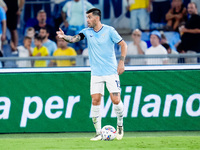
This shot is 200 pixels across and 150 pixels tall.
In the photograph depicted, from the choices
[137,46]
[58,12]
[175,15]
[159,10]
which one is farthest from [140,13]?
[58,12]

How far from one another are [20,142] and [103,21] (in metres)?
7.70

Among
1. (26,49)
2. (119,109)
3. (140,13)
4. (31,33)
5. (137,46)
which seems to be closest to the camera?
(119,109)

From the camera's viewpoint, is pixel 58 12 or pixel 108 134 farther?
pixel 58 12

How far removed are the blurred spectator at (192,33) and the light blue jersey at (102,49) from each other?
17.2 ft

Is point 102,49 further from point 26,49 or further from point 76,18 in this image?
point 76,18

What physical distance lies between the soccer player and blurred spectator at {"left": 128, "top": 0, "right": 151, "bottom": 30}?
6.22 meters

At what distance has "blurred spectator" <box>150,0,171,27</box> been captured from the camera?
1545 cm

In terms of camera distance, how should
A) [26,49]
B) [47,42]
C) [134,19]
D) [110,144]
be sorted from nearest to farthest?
[110,144]
[47,42]
[26,49]
[134,19]

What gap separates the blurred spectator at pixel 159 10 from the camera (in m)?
15.5

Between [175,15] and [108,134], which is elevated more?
[175,15]

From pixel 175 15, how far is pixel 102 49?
637cm

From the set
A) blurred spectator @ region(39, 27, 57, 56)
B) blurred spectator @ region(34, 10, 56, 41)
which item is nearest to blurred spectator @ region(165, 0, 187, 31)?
blurred spectator @ region(34, 10, 56, 41)

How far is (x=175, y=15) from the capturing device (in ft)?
48.8

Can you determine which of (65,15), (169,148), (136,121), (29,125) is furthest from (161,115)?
(65,15)
